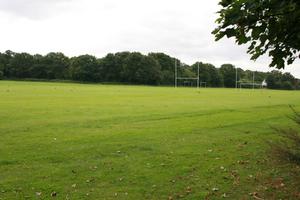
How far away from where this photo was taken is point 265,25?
709cm

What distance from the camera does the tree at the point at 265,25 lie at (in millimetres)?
6203

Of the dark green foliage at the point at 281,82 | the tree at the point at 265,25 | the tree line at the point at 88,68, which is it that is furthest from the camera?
the dark green foliage at the point at 281,82

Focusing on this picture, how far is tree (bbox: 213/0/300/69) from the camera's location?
620cm

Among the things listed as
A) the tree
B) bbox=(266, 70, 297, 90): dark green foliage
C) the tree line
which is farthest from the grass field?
bbox=(266, 70, 297, 90): dark green foliage

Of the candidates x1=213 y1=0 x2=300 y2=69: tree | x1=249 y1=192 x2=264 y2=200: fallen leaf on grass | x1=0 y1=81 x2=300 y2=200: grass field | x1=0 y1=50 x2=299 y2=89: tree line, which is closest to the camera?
x1=213 y1=0 x2=300 y2=69: tree

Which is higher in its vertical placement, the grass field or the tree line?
the tree line

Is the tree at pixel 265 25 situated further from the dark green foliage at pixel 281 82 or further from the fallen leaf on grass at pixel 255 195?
the dark green foliage at pixel 281 82

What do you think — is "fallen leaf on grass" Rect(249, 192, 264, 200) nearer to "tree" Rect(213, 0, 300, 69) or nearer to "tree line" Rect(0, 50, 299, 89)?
"tree" Rect(213, 0, 300, 69)

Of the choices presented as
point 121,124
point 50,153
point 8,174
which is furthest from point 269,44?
point 121,124

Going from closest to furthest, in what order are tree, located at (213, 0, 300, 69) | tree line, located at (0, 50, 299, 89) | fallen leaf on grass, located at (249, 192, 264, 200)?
tree, located at (213, 0, 300, 69) < fallen leaf on grass, located at (249, 192, 264, 200) < tree line, located at (0, 50, 299, 89)

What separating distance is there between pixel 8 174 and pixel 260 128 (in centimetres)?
1215

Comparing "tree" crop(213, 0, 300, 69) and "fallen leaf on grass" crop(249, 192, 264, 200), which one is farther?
"fallen leaf on grass" crop(249, 192, 264, 200)

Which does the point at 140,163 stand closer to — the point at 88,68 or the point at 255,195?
the point at 255,195

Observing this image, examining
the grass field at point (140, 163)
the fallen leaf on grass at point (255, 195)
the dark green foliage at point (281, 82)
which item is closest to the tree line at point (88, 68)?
the dark green foliage at point (281, 82)
